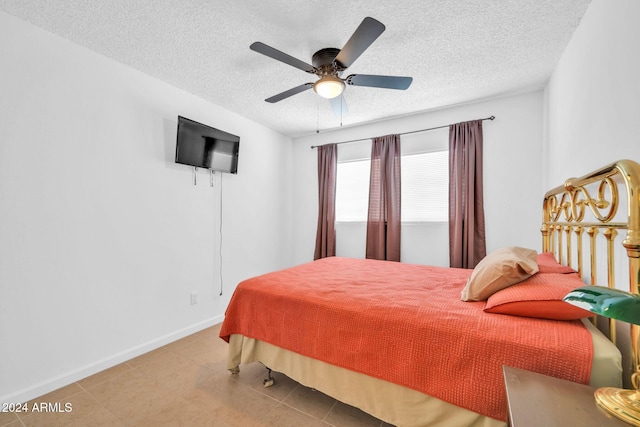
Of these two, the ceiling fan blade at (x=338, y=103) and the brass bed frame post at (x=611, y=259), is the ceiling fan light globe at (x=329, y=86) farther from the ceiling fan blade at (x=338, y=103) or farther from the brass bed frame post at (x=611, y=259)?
the brass bed frame post at (x=611, y=259)

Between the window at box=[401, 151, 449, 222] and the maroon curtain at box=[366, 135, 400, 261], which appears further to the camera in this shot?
the maroon curtain at box=[366, 135, 400, 261]

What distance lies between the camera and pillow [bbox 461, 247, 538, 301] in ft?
4.67

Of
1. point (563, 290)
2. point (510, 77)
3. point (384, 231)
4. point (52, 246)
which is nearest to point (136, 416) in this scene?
point (52, 246)

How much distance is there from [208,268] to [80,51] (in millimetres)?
2307

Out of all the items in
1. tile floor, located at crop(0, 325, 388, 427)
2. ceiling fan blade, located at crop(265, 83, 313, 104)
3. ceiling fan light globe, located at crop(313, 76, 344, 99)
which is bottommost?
tile floor, located at crop(0, 325, 388, 427)

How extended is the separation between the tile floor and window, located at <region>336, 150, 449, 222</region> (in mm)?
2475

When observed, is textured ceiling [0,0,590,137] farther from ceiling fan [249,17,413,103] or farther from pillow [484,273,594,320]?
pillow [484,273,594,320]

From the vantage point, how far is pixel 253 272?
381 centimetres

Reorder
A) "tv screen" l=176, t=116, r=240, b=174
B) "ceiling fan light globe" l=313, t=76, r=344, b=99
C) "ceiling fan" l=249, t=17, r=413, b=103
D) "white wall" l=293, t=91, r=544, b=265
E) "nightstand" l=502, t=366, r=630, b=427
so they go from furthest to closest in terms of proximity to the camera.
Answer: "white wall" l=293, t=91, r=544, b=265 < "tv screen" l=176, t=116, r=240, b=174 < "ceiling fan light globe" l=313, t=76, r=344, b=99 < "ceiling fan" l=249, t=17, r=413, b=103 < "nightstand" l=502, t=366, r=630, b=427

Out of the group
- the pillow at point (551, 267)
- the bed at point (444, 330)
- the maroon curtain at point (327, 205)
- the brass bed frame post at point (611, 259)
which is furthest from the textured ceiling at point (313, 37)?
the pillow at point (551, 267)

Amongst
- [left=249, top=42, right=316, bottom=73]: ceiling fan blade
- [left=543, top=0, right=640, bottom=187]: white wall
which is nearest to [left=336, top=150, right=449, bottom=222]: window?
[left=543, top=0, right=640, bottom=187]: white wall

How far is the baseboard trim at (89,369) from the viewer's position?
71.0 inches

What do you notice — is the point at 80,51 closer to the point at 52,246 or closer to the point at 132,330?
the point at 52,246

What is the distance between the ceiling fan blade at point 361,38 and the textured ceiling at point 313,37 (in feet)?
0.86
